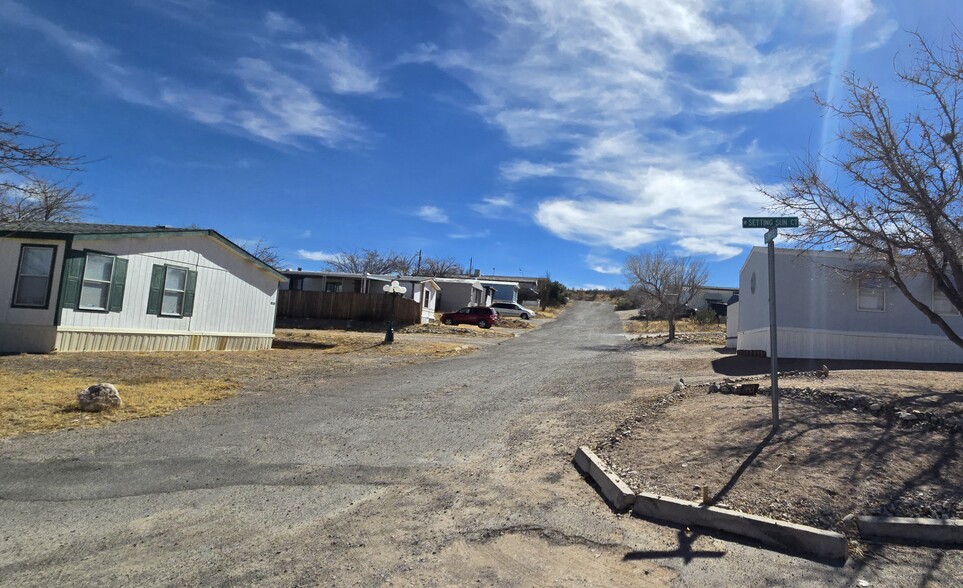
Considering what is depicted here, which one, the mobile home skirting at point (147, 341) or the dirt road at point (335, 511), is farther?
the mobile home skirting at point (147, 341)

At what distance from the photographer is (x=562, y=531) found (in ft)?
13.6

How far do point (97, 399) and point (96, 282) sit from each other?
8.68 meters

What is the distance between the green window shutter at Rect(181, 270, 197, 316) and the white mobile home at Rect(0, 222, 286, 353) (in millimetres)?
30

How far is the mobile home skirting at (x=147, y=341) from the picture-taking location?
14.5m

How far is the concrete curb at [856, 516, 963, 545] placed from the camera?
4066 mm

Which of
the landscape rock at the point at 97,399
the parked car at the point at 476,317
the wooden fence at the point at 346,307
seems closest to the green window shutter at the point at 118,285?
the landscape rock at the point at 97,399

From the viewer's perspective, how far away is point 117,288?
15305mm

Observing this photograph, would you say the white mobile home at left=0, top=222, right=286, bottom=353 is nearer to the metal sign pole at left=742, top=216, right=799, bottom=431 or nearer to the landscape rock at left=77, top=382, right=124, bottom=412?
the landscape rock at left=77, top=382, right=124, bottom=412

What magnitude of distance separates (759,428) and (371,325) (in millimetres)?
28514

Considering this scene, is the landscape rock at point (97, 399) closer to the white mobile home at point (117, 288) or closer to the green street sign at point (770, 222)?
the white mobile home at point (117, 288)

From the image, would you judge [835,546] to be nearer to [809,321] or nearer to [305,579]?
[305,579]

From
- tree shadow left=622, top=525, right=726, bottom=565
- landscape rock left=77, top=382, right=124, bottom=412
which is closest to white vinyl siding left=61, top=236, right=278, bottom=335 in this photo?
landscape rock left=77, top=382, right=124, bottom=412

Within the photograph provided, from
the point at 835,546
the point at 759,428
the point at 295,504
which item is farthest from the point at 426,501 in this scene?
the point at 759,428

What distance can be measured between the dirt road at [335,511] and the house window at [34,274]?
30.0 ft
